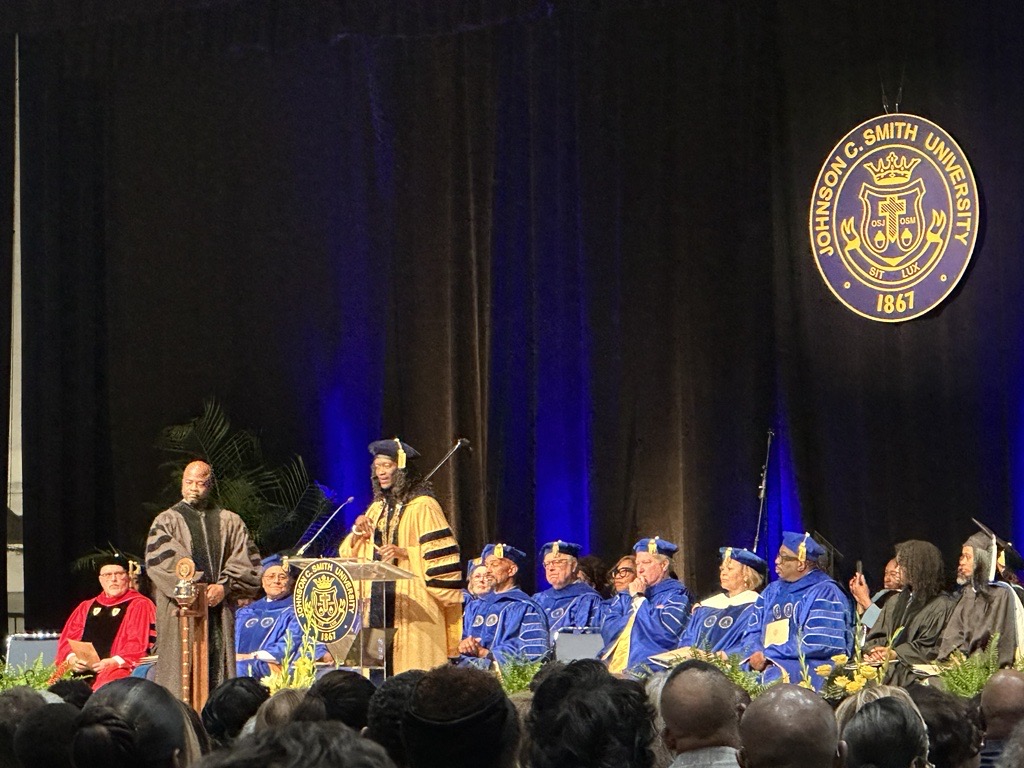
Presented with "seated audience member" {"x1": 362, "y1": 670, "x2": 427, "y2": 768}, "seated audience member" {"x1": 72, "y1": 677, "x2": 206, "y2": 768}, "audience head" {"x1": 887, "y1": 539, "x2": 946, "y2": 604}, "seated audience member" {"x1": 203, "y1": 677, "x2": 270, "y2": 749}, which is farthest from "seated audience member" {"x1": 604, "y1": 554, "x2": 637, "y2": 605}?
"seated audience member" {"x1": 72, "y1": 677, "x2": 206, "y2": 768}

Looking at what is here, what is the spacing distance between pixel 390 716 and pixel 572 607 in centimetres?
563

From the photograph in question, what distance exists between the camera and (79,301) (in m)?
11.1

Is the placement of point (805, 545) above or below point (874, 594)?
above

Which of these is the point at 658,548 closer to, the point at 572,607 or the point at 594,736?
the point at 572,607

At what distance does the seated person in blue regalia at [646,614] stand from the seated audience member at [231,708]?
3.83 m

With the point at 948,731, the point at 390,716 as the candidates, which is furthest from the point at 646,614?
the point at 390,716

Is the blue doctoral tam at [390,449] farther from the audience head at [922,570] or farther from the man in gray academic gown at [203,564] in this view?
the audience head at [922,570]

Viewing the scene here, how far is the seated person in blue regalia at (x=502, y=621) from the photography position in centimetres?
830

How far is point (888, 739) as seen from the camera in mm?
2977

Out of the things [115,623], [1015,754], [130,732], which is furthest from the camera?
[115,623]

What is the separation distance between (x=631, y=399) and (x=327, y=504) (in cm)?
214

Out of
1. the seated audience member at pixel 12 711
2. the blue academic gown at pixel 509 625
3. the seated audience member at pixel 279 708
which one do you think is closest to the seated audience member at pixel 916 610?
the blue academic gown at pixel 509 625

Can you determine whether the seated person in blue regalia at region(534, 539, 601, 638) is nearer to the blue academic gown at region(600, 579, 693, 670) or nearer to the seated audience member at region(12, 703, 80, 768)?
the blue academic gown at region(600, 579, 693, 670)

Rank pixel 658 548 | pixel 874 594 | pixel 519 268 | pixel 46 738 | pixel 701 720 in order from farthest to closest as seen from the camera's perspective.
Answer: pixel 519 268
pixel 874 594
pixel 658 548
pixel 701 720
pixel 46 738
